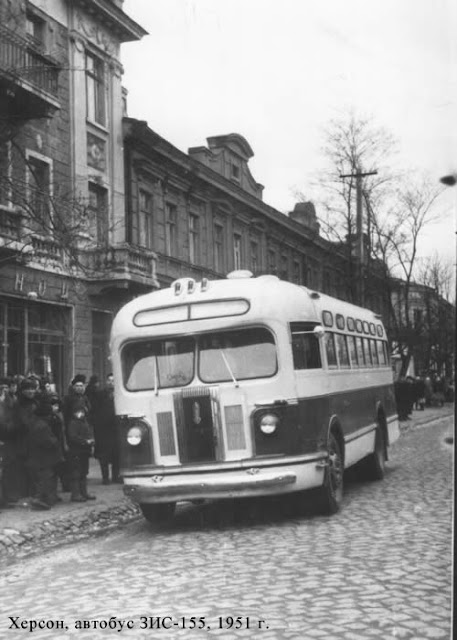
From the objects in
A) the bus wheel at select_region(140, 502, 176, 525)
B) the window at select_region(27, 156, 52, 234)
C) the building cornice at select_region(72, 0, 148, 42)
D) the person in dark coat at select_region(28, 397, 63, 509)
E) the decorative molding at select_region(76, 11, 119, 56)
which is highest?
the building cornice at select_region(72, 0, 148, 42)

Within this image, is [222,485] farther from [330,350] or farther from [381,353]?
[381,353]

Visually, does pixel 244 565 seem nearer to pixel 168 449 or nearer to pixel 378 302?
pixel 168 449

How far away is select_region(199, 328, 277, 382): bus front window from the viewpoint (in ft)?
32.1

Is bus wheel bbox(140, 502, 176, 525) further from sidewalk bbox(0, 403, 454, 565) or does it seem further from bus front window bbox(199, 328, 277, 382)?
bus front window bbox(199, 328, 277, 382)

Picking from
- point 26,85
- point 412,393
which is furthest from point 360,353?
point 412,393

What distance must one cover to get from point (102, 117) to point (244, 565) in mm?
17032

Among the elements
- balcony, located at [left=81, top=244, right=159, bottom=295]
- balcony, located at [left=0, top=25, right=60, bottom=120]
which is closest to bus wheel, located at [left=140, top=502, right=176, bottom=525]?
balcony, located at [left=0, top=25, right=60, bottom=120]

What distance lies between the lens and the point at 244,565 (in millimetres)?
7371

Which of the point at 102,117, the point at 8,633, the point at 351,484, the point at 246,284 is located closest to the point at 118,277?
the point at 102,117

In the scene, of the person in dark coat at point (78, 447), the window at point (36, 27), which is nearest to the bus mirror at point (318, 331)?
the person in dark coat at point (78, 447)

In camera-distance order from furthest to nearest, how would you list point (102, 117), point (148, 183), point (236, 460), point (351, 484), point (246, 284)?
1. point (148, 183)
2. point (102, 117)
3. point (351, 484)
4. point (246, 284)
5. point (236, 460)

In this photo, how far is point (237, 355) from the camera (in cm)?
987

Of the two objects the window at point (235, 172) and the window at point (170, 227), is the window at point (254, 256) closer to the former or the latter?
the window at point (235, 172)

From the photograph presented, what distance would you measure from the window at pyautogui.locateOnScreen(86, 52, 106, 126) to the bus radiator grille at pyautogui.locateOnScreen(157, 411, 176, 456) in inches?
535
